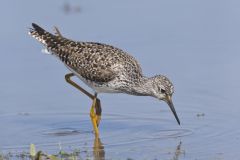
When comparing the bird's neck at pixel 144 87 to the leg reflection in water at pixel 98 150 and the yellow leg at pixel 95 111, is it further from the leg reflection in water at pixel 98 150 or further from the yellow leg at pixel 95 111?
the leg reflection in water at pixel 98 150

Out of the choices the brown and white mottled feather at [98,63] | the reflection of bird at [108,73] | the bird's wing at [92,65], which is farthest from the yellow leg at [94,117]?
the bird's wing at [92,65]

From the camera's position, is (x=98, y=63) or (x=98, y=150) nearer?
(x=98, y=150)

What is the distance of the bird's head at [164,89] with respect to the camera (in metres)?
11.7

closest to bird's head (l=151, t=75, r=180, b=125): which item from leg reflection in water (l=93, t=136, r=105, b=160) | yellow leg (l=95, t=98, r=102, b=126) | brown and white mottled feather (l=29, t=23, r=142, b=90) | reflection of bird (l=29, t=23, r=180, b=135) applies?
reflection of bird (l=29, t=23, r=180, b=135)

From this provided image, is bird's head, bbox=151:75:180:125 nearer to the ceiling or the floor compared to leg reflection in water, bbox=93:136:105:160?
nearer to the ceiling

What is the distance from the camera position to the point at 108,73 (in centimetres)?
1209

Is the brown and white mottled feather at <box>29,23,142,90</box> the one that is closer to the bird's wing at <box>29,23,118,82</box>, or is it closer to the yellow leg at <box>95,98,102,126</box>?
the bird's wing at <box>29,23,118,82</box>

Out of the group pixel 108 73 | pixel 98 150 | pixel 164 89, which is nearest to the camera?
pixel 98 150

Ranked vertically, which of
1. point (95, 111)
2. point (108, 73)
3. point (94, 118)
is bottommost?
point (94, 118)

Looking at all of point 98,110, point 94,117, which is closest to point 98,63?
point 98,110

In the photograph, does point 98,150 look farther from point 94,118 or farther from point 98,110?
point 98,110

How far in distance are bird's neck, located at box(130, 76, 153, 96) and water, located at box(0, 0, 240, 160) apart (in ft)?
1.53

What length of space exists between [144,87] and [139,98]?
1384 millimetres

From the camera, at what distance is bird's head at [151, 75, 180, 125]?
460 inches
